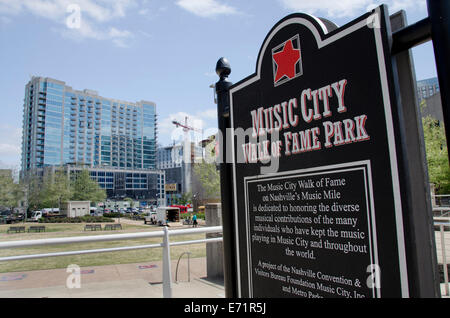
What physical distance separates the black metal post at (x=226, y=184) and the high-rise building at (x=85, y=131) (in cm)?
11269

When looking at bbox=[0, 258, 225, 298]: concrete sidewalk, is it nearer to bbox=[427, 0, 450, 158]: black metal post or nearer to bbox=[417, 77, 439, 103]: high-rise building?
bbox=[427, 0, 450, 158]: black metal post

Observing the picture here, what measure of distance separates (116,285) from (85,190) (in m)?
78.6

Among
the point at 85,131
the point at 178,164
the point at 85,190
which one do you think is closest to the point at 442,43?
the point at 85,190

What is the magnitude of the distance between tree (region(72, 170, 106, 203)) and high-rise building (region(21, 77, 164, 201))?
2992 cm

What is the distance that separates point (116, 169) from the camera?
128 meters

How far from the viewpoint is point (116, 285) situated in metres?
5.27

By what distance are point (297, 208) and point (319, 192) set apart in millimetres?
188

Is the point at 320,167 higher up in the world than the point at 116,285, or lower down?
higher up

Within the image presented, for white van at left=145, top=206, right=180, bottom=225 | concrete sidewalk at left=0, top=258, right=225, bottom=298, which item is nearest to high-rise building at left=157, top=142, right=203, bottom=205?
white van at left=145, top=206, right=180, bottom=225

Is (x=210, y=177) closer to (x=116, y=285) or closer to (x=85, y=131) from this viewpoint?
(x=116, y=285)

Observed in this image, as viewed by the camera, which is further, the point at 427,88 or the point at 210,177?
the point at 427,88

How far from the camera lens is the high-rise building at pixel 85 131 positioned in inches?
4680

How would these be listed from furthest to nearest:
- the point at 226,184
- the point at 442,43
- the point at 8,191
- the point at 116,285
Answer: the point at 8,191, the point at 116,285, the point at 226,184, the point at 442,43
